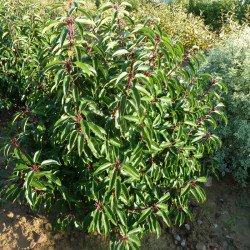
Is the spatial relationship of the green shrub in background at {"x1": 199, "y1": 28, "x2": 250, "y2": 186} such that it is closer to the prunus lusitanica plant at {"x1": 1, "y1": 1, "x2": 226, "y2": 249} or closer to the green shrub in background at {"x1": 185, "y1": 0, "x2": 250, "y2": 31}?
the prunus lusitanica plant at {"x1": 1, "y1": 1, "x2": 226, "y2": 249}

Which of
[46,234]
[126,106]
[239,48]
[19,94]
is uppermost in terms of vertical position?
[239,48]

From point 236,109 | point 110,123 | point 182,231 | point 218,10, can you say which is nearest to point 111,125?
point 110,123

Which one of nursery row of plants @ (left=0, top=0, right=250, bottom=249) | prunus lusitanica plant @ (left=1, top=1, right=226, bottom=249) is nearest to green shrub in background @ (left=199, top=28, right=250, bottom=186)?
nursery row of plants @ (left=0, top=0, right=250, bottom=249)

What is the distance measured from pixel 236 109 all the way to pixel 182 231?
5.90 ft

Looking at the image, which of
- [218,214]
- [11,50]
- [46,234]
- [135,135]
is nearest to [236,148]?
[218,214]

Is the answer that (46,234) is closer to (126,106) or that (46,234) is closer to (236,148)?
(126,106)

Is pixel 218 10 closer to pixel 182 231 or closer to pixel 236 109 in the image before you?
pixel 236 109

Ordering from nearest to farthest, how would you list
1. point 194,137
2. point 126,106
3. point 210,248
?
point 126,106
point 194,137
point 210,248

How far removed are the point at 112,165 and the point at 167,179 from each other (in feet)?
2.59

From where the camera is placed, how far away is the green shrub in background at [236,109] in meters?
3.23

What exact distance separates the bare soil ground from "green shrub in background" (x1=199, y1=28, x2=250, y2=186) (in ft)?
1.19

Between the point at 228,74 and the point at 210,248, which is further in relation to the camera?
the point at 228,74

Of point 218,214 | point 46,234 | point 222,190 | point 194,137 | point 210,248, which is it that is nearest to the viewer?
point 194,137

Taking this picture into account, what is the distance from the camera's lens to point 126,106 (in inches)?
62.0
